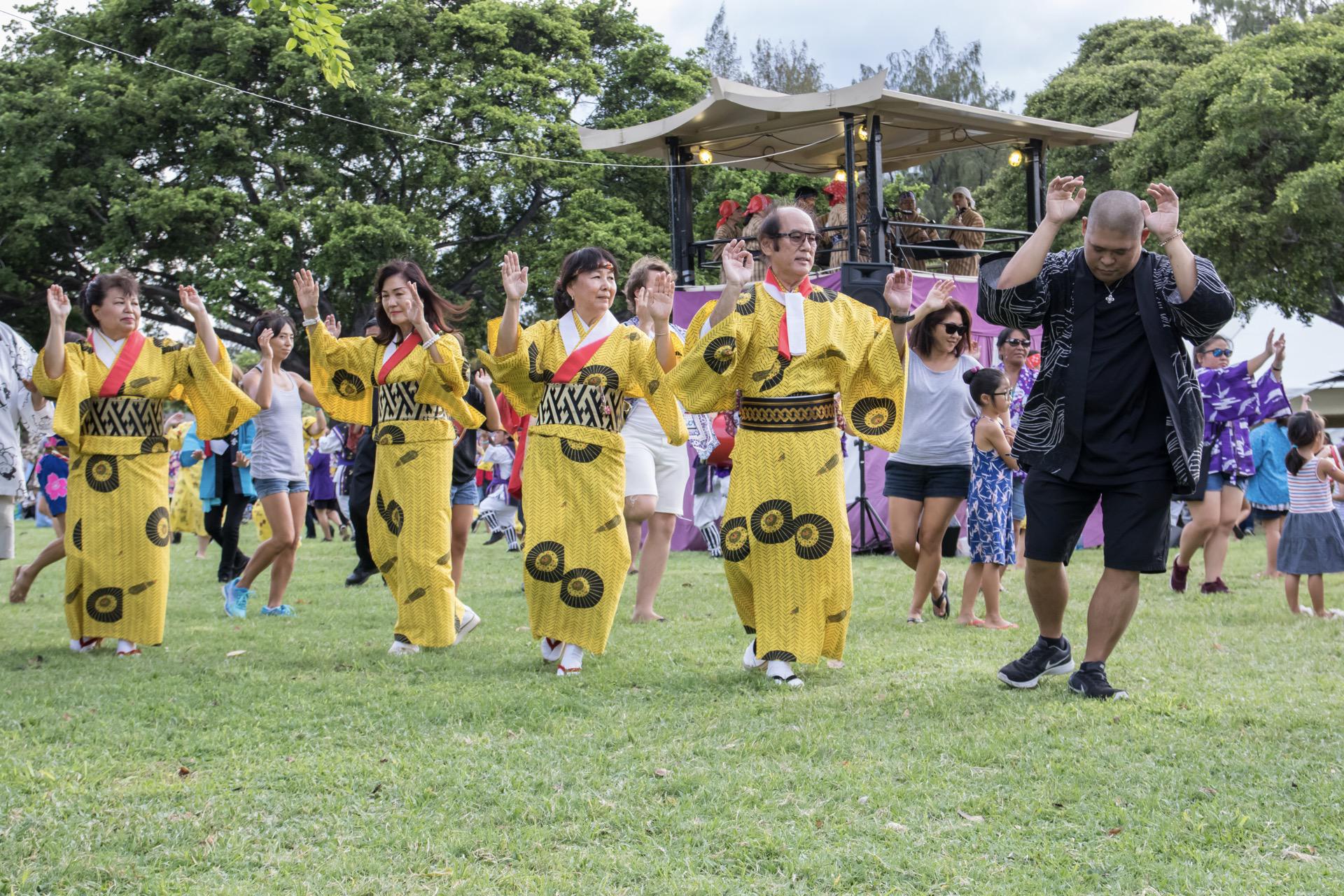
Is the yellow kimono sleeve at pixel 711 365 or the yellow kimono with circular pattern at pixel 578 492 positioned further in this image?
the yellow kimono with circular pattern at pixel 578 492

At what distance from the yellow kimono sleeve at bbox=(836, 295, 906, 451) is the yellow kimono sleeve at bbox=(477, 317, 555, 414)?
54.6 inches

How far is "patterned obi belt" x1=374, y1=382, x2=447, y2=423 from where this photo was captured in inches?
240

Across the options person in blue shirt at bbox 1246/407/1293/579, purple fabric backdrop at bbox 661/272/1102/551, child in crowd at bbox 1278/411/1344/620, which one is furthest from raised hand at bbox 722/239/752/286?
purple fabric backdrop at bbox 661/272/1102/551

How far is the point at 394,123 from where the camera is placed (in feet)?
77.9

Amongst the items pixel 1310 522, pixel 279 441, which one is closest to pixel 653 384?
pixel 279 441

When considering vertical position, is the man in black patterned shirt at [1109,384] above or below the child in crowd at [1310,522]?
above

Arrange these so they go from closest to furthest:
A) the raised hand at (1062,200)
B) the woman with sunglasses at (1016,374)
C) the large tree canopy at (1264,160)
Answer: the raised hand at (1062,200) < the woman with sunglasses at (1016,374) < the large tree canopy at (1264,160)

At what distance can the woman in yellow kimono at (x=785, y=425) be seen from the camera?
5016mm

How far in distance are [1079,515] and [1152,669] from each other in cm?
96

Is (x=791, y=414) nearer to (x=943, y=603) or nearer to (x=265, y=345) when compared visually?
(x=943, y=603)

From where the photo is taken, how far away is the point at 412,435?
608 cm

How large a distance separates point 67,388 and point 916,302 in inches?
325

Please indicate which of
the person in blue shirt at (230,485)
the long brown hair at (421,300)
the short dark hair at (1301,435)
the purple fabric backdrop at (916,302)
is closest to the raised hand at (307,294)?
the long brown hair at (421,300)

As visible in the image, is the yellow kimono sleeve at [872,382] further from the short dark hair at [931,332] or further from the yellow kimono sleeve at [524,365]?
the short dark hair at [931,332]
